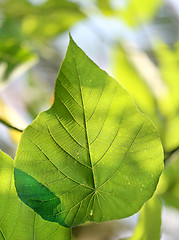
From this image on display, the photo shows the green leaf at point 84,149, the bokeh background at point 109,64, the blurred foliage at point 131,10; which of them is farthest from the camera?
the blurred foliage at point 131,10

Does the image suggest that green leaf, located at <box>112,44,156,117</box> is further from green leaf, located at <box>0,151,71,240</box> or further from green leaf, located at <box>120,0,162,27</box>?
green leaf, located at <box>0,151,71,240</box>

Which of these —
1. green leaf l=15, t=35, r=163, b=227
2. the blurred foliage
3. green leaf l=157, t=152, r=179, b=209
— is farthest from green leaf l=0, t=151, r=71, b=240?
the blurred foliage

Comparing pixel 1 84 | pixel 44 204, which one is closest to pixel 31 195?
pixel 44 204

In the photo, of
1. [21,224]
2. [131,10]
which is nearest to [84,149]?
[21,224]

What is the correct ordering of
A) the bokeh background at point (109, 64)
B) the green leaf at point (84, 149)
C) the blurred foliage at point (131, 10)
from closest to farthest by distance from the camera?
1. the green leaf at point (84, 149)
2. the bokeh background at point (109, 64)
3. the blurred foliage at point (131, 10)

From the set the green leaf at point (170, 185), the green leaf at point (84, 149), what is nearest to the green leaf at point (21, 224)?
the green leaf at point (84, 149)

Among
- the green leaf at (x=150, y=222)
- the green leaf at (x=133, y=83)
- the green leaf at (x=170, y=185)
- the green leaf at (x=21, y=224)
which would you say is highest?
the green leaf at (x=21, y=224)

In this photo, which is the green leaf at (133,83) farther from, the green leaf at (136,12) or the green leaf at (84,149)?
the green leaf at (84,149)

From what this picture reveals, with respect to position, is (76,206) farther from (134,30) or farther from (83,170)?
(134,30)
